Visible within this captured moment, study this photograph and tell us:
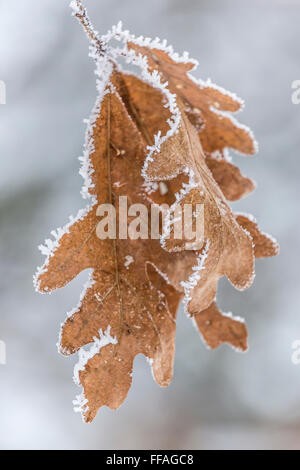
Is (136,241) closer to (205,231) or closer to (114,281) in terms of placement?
(114,281)

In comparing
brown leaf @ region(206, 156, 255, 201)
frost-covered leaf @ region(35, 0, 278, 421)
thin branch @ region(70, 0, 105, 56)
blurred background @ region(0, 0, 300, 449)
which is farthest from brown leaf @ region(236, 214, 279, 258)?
blurred background @ region(0, 0, 300, 449)

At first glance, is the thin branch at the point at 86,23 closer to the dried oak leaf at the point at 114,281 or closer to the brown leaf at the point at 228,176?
the dried oak leaf at the point at 114,281

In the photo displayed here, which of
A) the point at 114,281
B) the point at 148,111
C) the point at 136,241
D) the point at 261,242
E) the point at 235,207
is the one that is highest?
the point at 235,207

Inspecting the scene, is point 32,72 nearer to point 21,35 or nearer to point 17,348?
point 21,35

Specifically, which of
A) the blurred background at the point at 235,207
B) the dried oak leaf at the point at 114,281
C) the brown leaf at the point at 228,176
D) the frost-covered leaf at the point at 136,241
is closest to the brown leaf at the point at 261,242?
the brown leaf at the point at 228,176

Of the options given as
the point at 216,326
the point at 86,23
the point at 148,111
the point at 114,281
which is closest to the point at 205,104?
the point at 148,111

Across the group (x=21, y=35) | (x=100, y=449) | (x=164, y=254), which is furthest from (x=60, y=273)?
(x=100, y=449)
